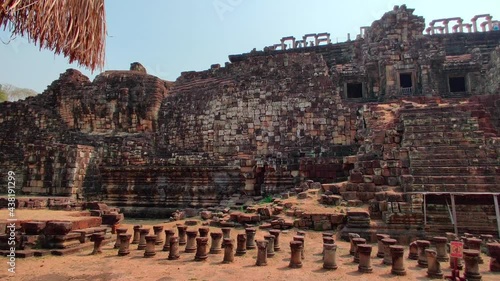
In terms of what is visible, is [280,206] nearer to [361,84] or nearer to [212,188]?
[212,188]

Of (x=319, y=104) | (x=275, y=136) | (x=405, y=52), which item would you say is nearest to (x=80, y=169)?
(x=275, y=136)

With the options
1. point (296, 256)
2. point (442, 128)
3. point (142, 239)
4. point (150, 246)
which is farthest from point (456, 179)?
point (142, 239)

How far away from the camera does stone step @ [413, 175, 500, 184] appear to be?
28.1ft

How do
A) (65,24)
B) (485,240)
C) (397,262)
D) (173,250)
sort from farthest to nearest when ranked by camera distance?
(485,240) → (173,250) → (397,262) → (65,24)

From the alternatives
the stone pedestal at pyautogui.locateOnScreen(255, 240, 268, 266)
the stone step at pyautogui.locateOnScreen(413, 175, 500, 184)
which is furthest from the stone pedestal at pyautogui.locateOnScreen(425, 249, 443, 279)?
the stone step at pyautogui.locateOnScreen(413, 175, 500, 184)

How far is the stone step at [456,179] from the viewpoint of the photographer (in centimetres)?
855

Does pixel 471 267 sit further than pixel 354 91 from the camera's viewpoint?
No

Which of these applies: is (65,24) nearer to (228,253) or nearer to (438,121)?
(228,253)

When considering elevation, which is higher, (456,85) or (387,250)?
(456,85)

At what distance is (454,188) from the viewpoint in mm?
8492

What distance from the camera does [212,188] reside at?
1373 centimetres

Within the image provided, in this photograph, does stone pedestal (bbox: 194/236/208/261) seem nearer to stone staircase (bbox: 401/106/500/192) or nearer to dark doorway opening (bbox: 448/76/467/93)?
stone staircase (bbox: 401/106/500/192)

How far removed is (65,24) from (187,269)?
3.93 metres

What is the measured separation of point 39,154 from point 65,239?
9.75 meters
